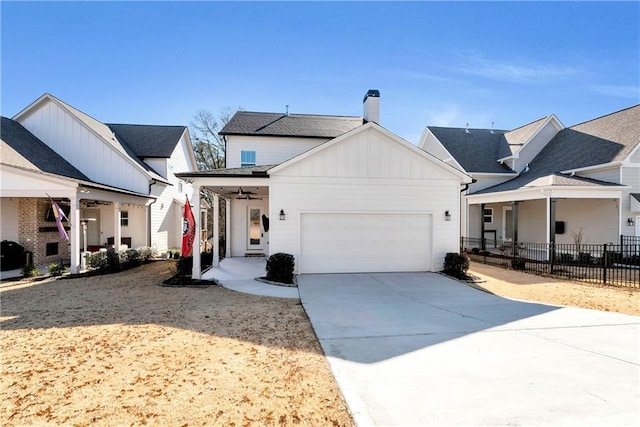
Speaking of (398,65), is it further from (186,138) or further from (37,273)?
(37,273)

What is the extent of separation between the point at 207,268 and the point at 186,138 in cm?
1312

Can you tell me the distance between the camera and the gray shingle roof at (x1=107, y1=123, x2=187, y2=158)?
1941 cm

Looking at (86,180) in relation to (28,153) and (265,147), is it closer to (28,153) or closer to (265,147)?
(28,153)

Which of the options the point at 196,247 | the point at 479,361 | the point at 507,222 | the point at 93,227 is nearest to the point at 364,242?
the point at 196,247

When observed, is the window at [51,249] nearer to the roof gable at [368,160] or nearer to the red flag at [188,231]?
the red flag at [188,231]

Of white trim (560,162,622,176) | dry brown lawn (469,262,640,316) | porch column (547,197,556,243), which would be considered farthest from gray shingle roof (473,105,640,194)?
dry brown lawn (469,262,640,316)

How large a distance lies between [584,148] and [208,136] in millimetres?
28579

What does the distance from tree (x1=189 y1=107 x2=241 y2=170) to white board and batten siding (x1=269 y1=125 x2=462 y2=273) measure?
2142 cm

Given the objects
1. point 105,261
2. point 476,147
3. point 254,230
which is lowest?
point 105,261

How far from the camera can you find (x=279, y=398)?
354 centimetres

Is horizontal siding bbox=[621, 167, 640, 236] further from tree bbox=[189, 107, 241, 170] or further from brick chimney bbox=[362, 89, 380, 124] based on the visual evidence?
tree bbox=[189, 107, 241, 170]

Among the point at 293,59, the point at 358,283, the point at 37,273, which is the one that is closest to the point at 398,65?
the point at 293,59

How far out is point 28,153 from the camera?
1373 centimetres

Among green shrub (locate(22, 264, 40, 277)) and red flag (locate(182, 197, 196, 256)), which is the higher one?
red flag (locate(182, 197, 196, 256))
